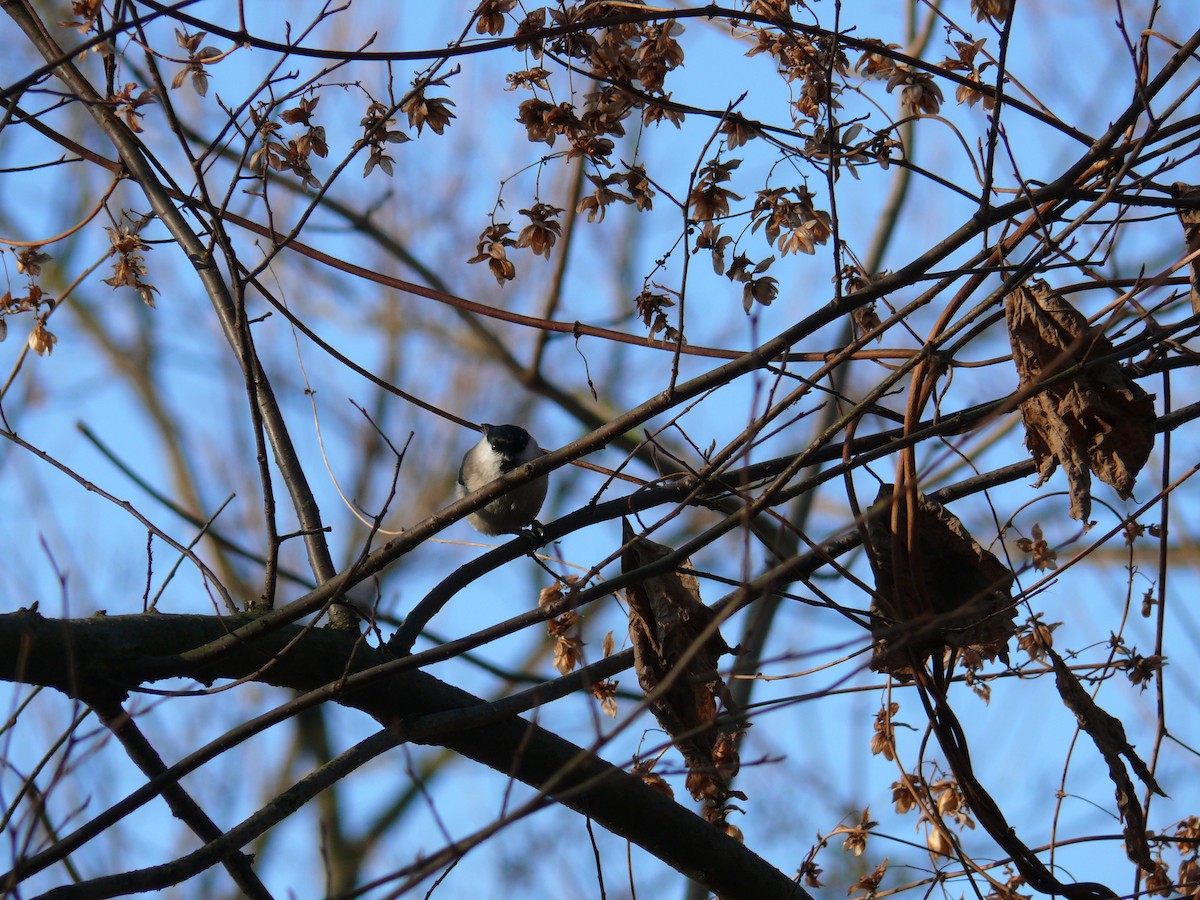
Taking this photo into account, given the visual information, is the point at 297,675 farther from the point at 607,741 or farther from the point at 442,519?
the point at 607,741

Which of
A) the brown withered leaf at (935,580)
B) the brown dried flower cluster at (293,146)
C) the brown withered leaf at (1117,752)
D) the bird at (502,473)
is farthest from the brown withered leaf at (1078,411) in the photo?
the bird at (502,473)

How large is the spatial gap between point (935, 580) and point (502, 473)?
2188mm

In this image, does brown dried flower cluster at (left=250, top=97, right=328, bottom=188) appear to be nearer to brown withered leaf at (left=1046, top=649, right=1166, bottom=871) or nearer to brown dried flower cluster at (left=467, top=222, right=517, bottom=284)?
brown dried flower cluster at (left=467, top=222, right=517, bottom=284)

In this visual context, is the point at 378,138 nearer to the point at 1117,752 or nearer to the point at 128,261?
the point at 128,261

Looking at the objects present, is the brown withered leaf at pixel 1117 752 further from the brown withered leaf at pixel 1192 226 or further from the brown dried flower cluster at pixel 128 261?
the brown dried flower cluster at pixel 128 261

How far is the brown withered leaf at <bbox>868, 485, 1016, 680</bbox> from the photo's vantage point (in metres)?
2.31

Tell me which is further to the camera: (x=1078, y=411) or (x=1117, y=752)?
(x=1117, y=752)

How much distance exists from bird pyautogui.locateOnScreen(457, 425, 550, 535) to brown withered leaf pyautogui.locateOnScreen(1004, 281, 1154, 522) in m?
2.15

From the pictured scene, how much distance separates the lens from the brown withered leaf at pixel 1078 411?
7.19ft

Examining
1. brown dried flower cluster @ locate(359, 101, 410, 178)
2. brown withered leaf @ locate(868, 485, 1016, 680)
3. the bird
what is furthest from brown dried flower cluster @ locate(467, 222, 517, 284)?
the bird

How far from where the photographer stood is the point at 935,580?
2469 mm

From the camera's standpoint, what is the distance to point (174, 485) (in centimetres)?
1267

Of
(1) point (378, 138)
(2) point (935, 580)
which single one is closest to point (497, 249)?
(1) point (378, 138)

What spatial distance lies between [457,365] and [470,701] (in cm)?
860
